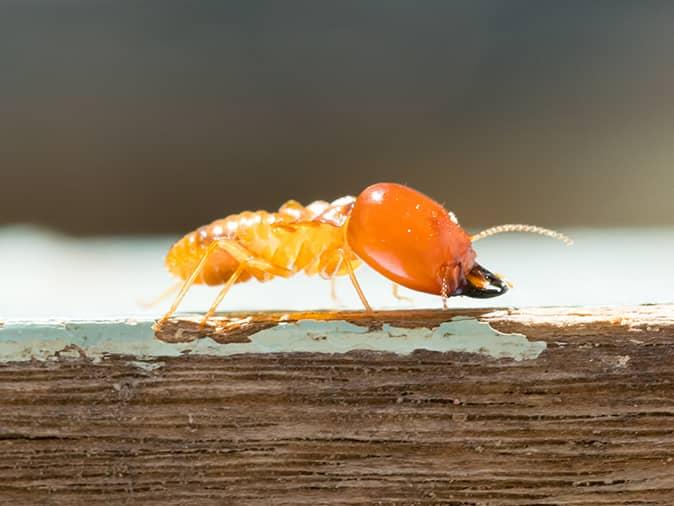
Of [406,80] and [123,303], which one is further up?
[406,80]

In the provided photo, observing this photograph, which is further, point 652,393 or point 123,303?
point 123,303

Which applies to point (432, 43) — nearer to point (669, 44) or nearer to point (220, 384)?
point (669, 44)

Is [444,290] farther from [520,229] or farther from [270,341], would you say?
[270,341]

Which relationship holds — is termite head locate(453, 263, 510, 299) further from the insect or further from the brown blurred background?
the brown blurred background

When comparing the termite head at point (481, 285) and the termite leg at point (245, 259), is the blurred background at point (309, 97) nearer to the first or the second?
the termite leg at point (245, 259)

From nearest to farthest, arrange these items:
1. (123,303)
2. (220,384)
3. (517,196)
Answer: (220,384), (123,303), (517,196)

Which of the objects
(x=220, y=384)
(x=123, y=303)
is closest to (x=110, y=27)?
(x=123, y=303)

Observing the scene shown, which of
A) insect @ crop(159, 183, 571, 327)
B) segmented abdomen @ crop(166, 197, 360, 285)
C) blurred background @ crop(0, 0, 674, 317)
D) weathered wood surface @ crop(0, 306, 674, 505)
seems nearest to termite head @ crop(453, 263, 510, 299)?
insect @ crop(159, 183, 571, 327)

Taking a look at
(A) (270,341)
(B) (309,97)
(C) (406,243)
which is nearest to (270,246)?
(C) (406,243)
